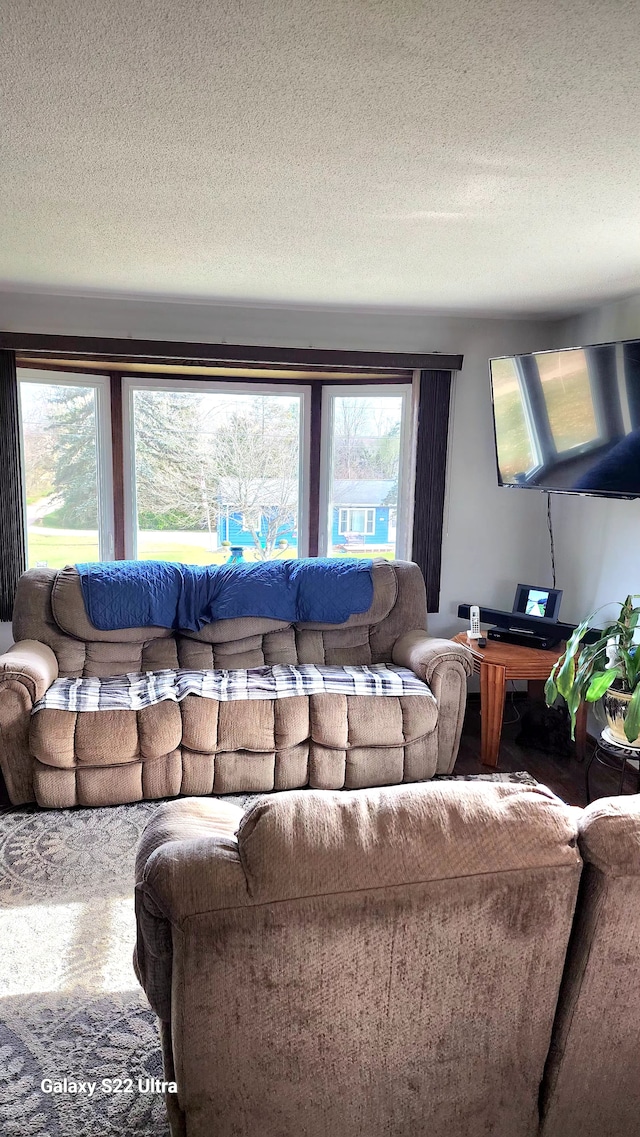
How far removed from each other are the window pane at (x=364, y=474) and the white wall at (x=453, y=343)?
1.10 ft

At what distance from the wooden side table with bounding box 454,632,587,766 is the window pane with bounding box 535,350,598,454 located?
99 centimetres

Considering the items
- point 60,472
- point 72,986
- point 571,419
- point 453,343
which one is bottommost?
point 72,986

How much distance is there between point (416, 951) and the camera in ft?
3.61

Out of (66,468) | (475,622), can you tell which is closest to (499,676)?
(475,622)

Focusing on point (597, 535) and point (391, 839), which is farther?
point (597, 535)

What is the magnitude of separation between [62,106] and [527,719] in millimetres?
3343

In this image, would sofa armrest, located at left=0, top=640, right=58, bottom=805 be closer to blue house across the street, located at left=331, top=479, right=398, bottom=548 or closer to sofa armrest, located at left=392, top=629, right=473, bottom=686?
sofa armrest, located at left=392, top=629, right=473, bottom=686

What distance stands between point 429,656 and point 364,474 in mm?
1381

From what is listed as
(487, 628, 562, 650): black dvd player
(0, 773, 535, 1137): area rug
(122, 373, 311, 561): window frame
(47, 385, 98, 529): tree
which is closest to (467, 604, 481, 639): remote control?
(487, 628, 562, 650): black dvd player

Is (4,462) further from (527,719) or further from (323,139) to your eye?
(527,719)

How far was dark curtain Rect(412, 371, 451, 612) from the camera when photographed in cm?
408

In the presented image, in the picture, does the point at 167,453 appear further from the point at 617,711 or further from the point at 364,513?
the point at 617,711

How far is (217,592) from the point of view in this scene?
143 inches

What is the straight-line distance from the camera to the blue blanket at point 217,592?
11.4 ft
